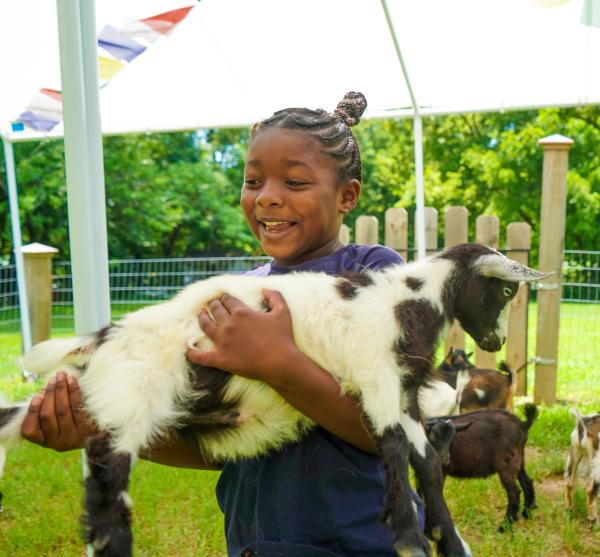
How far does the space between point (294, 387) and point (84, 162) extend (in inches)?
52.3

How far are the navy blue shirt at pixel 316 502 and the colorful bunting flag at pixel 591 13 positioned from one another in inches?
159

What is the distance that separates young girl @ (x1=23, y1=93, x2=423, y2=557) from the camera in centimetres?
187

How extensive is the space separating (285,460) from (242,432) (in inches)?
8.3

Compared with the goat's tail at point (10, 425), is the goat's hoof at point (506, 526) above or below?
below

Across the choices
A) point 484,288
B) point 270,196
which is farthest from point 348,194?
point 484,288

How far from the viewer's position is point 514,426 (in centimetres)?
524

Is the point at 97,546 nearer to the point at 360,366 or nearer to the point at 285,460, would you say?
the point at 285,460

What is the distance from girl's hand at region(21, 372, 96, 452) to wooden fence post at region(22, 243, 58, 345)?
27.1 feet

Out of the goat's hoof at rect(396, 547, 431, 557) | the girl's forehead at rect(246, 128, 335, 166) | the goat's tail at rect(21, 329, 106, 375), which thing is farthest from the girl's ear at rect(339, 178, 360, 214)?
the goat's hoof at rect(396, 547, 431, 557)

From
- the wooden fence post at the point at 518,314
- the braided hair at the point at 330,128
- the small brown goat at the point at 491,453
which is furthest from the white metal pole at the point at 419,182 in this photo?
the braided hair at the point at 330,128

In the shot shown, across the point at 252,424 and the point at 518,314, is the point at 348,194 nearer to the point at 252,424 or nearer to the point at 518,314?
the point at 252,424

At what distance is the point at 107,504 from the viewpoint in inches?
66.0

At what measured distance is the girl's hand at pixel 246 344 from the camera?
1832 mm

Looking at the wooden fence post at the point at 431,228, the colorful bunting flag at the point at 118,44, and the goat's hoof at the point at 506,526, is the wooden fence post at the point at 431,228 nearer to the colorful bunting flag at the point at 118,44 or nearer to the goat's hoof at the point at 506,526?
the goat's hoof at the point at 506,526
